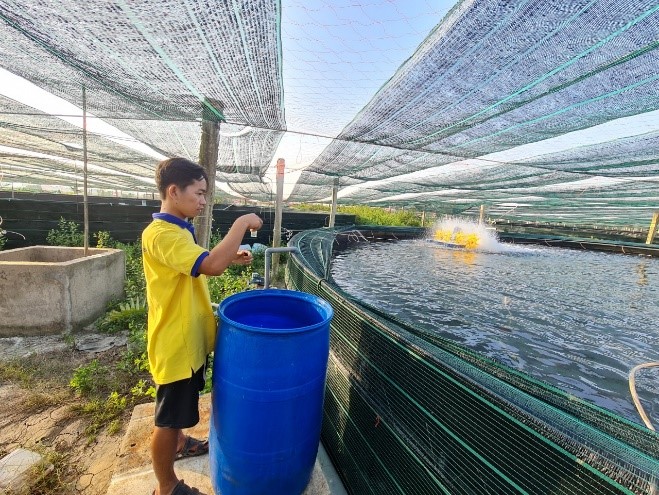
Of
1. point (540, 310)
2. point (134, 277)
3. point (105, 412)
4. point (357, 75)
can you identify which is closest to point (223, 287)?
point (134, 277)

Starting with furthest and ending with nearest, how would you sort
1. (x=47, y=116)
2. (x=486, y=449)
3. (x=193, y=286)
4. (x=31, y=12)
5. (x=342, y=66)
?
1. (x=47, y=116)
2. (x=342, y=66)
3. (x=31, y=12)
4. (x=193, y=286)
5. (x=486, y=449)

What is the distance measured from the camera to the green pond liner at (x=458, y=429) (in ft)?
2.75

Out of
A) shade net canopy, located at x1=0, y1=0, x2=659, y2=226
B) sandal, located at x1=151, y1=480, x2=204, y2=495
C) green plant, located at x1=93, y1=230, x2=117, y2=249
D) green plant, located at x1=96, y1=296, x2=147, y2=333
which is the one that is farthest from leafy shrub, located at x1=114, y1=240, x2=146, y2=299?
sandal, located at x1=151, y1=480, x2=204, y2=495

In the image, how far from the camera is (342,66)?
278cm

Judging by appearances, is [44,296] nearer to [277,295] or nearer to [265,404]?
[277,295]

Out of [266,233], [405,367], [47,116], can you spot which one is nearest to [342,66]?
[405,367]

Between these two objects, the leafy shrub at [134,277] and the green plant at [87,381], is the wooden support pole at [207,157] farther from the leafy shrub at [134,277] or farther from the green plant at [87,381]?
the leafy shrub at [134,277]

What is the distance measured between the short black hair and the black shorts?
922 millimetres

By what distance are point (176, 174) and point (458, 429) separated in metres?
1.64

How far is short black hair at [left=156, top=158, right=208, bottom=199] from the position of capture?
59.2 inches

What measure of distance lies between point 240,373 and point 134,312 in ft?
11.2

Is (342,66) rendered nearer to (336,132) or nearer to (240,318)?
(336,132)

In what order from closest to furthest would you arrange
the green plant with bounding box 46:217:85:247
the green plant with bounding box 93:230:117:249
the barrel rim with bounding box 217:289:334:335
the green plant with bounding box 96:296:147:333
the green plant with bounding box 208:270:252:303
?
the barrel rim with bounding box 217:289:334:335 → the green plant with bounding box 96:296:147:333 → the green plant with bounding box 208:270:252:303 → the green plant with bounding box 46:217:85:247 → the green plant with bounding box 93:230:117:249

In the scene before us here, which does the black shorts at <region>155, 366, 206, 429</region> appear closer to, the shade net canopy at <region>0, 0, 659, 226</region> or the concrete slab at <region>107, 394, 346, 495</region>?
the concrete slab at <region>107, 394, 346, 495</region>
